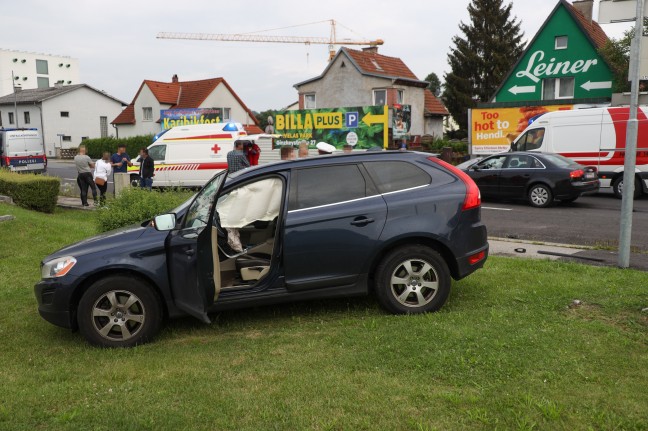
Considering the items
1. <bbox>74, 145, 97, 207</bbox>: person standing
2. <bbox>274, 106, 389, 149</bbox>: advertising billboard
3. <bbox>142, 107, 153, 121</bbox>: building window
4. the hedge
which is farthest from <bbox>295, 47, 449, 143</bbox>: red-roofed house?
<bbox>74, 145, 97, 207</bbox>: person standing

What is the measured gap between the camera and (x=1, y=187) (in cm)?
1430

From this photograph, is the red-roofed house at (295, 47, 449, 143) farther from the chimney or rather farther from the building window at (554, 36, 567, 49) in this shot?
the chimney

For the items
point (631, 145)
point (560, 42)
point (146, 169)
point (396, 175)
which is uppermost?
point (560, 42)

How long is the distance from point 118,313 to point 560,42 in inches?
1323

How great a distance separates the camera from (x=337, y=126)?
26281mm

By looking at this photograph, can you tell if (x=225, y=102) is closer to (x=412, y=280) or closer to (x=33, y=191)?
(x=33, y=191)

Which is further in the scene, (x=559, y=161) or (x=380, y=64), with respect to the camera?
(x=380, y=64)

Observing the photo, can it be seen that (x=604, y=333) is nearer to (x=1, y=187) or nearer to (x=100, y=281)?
(x=100, y=281)

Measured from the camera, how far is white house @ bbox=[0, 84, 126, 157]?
5431cm

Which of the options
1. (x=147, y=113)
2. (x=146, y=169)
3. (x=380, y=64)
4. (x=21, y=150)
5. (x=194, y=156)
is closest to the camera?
(x=146, y=169)

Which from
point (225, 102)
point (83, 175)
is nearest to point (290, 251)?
point (83, 175)

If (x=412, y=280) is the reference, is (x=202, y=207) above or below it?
above

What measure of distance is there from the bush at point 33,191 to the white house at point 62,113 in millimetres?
43951

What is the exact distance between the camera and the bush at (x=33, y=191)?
13.7m
